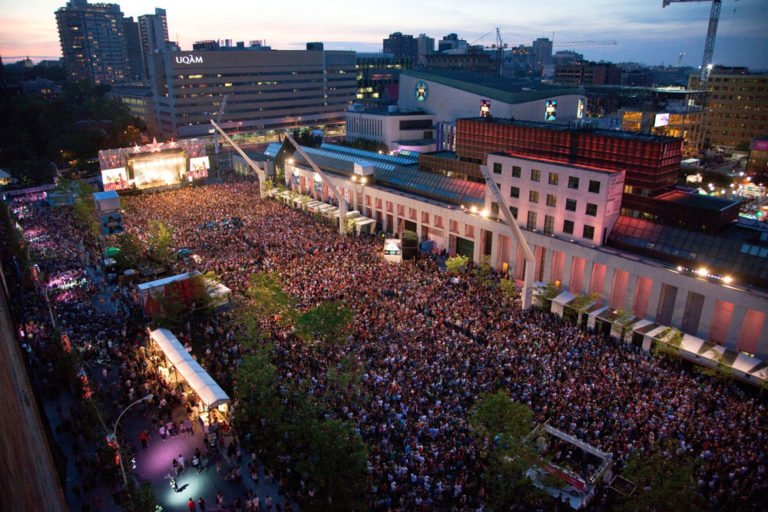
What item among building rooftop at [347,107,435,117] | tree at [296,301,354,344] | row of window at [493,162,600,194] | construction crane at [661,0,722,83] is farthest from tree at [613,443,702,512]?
construction crane at [661,0,722,83]

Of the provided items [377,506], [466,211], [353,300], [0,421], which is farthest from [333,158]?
[0,421]

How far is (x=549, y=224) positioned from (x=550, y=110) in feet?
178

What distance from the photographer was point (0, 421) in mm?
6102

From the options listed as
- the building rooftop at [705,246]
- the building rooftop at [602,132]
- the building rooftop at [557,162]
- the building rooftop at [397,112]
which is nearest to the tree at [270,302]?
the building rooftop at [557,162]

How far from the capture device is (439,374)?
31.8 metres

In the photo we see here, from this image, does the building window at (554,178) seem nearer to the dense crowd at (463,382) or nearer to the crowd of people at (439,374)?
the dense crowd at (463,382)

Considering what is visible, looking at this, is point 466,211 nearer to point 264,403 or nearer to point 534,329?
point 534,329

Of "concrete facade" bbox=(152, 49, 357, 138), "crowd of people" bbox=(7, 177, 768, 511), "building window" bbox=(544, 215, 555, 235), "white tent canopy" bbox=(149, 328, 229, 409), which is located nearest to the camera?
"crowd of people" bbox=(7, 177, 768, 511)

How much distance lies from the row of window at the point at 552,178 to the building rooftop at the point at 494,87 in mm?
42184

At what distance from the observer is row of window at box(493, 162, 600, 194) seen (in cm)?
4519

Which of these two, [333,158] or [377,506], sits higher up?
[333,158]

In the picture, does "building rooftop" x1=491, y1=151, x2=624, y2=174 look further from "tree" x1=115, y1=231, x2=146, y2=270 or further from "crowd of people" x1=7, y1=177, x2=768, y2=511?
"tree" x1=115, y1=231, x2=146, y2=270

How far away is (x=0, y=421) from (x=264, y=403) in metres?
20.6

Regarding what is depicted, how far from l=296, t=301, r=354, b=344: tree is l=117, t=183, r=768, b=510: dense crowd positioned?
108cm
